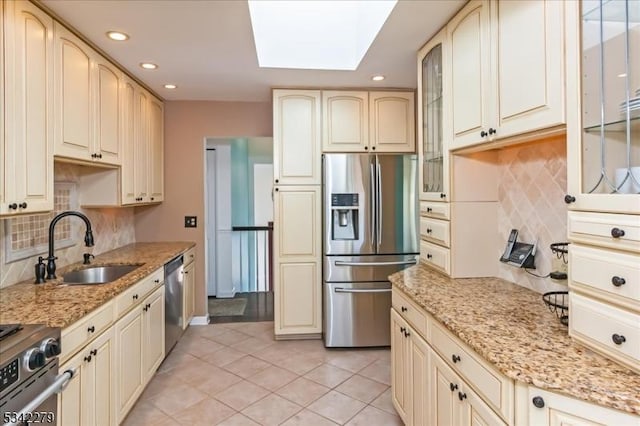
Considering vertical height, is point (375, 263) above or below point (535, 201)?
below

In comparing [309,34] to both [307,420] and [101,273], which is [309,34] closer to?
[101,273]

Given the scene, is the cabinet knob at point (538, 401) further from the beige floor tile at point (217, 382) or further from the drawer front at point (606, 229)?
the beige floor tile at point (217, 382)

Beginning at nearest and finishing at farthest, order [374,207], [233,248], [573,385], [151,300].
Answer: [573,385] < [151,300] < [374,207] < [233,248]

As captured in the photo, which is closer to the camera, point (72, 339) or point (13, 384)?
point (13, 384)

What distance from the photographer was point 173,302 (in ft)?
10.6

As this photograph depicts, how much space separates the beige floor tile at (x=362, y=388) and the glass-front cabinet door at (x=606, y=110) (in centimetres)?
200

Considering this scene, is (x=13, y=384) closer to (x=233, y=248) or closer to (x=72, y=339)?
(x=72, y=339)

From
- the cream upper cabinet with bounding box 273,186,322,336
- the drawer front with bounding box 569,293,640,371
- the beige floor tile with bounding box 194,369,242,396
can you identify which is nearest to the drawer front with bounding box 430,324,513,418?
the drawer front with bounding box 569,293,640,371

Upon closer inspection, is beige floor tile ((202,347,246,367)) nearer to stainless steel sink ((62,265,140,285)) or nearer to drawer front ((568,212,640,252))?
stainless steel sink ((62,265,140,285))

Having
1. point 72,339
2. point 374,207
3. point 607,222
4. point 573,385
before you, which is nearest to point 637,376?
point 573,385

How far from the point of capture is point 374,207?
3.39 meters

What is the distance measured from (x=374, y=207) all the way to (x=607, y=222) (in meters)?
2.32

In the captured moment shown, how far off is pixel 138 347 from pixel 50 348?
1.13 m

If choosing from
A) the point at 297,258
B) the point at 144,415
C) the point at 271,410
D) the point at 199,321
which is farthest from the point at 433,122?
the point at 199,321
